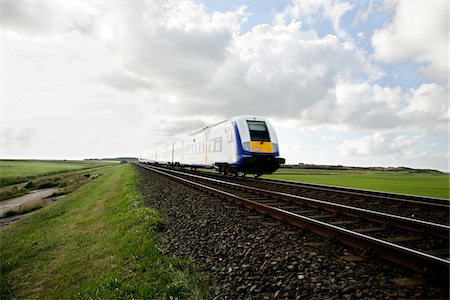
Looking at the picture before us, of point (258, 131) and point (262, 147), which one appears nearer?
point (262, 147)

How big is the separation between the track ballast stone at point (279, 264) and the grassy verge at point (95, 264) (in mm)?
448

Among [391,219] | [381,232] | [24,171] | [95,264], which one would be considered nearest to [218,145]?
[95,264]

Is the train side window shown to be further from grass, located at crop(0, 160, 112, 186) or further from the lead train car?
grass, located at crop(0, 160, 112, 186)

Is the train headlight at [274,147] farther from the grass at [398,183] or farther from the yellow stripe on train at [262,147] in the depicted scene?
the grass at [398,183]

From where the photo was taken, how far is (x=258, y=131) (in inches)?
685

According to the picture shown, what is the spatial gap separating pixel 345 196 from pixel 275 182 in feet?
17.7

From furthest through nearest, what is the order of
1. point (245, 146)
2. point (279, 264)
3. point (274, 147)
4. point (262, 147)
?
point (274, 147), point (262, 147), point (245, 146), point (279, 264)

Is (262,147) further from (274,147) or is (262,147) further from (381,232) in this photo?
(381,232)

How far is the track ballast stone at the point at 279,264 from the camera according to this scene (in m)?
3.43

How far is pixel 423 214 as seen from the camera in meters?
7.53

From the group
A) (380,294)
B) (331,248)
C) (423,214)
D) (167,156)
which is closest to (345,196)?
(423,214)

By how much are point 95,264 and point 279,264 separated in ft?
15.3

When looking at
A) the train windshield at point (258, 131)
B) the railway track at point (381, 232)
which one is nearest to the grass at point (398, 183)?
the train windshield at point (258, 131)

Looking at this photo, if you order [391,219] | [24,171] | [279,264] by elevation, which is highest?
[391,219]
